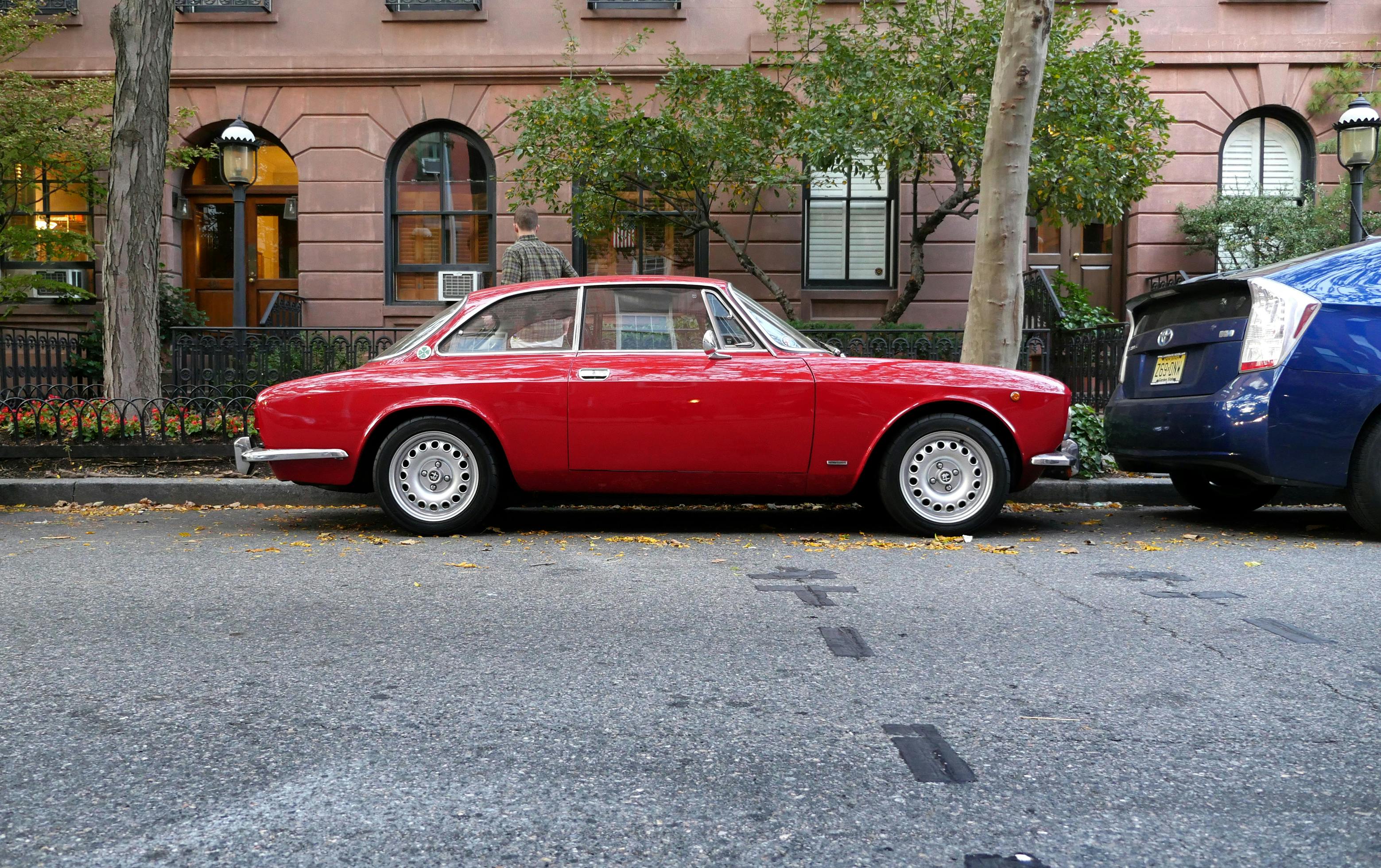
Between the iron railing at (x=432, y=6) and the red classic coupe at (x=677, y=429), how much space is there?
1108 cm

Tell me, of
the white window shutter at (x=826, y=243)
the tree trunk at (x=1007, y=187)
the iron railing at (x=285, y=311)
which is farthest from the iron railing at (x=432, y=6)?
the tree trunk at (x=1007, y=187)

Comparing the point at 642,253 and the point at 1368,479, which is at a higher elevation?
the point at 642,253

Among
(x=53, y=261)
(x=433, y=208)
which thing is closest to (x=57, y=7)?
(x=53, y=261)

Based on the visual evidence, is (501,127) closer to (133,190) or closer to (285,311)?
(285,311)

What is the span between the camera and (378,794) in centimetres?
256

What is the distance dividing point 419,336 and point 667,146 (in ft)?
24.2

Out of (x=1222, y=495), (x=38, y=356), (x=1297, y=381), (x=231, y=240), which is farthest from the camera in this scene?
(x=231, y=240)

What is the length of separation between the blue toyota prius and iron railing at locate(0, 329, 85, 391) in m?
10.4

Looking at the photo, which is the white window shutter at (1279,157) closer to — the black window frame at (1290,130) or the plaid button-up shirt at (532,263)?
the black window frame at (1290,130)

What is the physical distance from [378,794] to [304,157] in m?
15.3

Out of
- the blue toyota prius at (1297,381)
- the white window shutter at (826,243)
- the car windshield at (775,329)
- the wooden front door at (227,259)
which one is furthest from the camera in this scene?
the wooden front door at (227,259)

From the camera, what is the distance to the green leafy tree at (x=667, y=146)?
13.3 meters

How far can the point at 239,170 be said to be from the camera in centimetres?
1259

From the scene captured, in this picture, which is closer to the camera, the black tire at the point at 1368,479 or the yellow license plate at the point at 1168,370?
the black tire at the point at 1368,479
